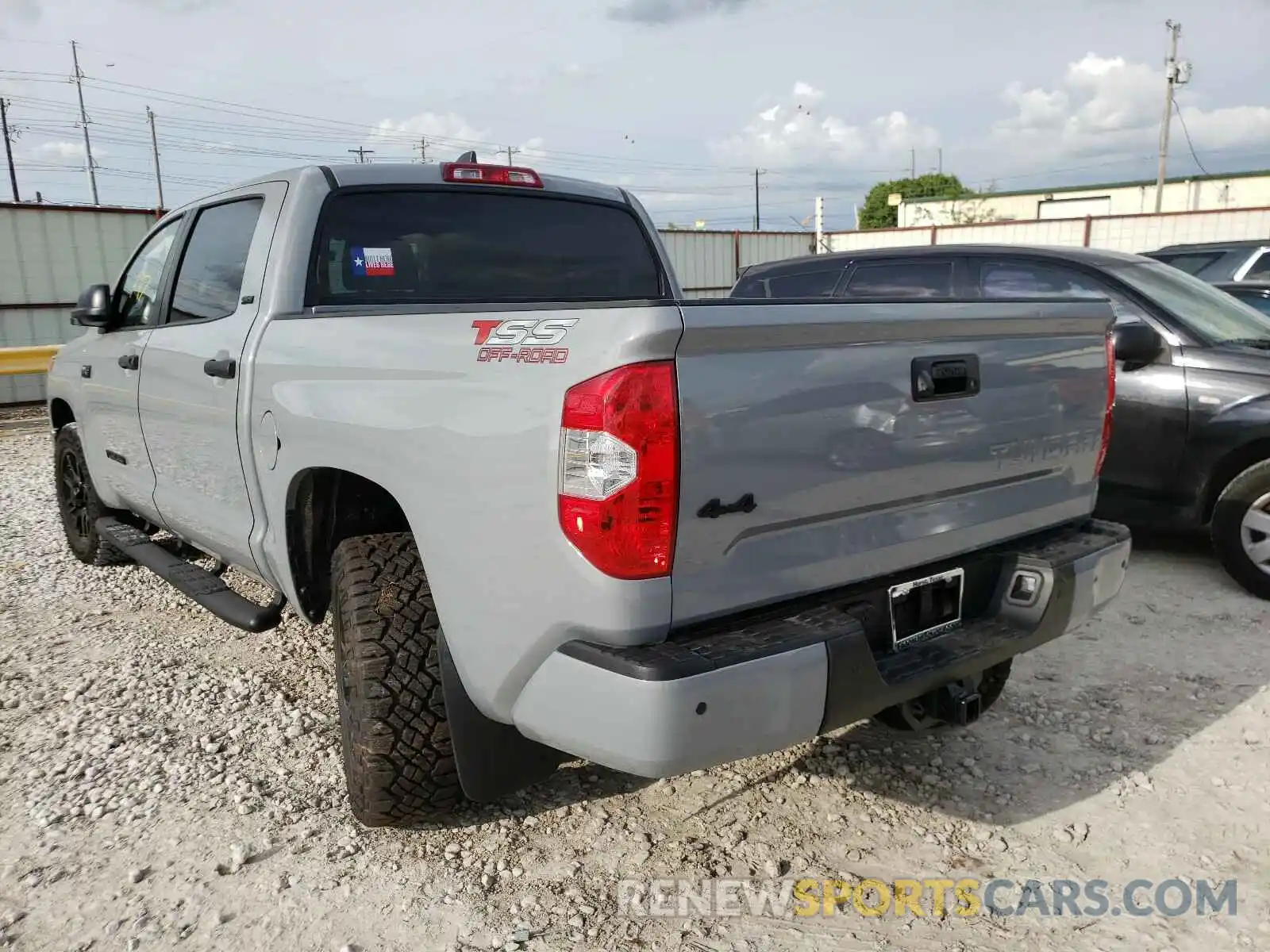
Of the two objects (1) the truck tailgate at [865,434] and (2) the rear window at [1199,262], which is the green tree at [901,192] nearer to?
(2) the rear window at [1199,262]

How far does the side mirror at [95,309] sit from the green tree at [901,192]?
68723 millimetres

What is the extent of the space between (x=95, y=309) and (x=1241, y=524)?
5.45 m

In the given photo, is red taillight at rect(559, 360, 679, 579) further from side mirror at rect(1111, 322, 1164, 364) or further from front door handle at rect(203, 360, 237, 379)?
side mirror at rect(1111, 322, 1164, 364)

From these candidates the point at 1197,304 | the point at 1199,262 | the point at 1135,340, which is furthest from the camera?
the point at 1199,262

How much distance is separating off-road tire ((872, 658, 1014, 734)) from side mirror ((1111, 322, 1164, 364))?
203 cm

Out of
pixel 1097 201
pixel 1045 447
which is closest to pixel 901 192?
pixel 1097 201

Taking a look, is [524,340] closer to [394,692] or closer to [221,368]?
[394,692]

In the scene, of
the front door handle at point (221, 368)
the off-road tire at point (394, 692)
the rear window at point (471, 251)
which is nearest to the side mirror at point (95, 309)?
the front door handle at point (221, 368)

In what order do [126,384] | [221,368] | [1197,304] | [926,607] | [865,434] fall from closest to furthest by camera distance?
[865,434], [926,607], [221,368], [126,384], [1197,304]

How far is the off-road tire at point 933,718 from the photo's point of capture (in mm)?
3248

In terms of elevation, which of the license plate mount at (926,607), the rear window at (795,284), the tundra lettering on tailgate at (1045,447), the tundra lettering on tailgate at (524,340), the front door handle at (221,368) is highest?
the tundra lettering on tailgate at (524,340)

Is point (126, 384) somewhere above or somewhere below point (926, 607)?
above

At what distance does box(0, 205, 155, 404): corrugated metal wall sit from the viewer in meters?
12.8

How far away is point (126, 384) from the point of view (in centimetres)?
416
